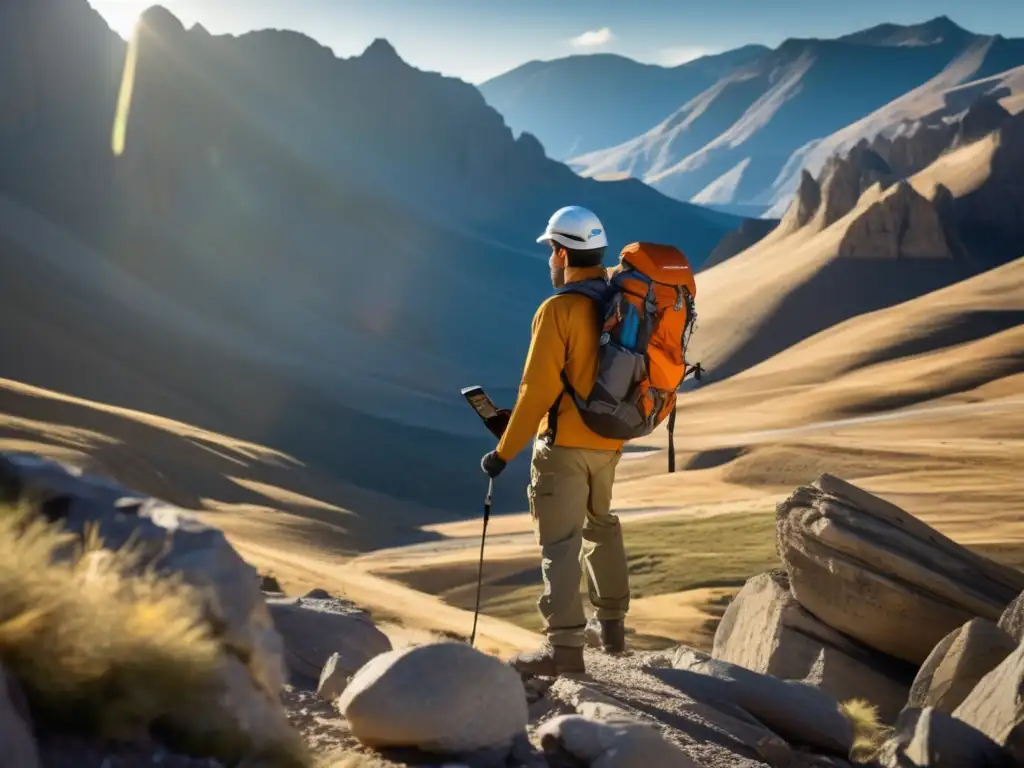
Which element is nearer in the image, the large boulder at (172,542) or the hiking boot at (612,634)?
the large boulder at (172,542)

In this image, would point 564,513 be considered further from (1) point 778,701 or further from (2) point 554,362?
(1) point 778,701

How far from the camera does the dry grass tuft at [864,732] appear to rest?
7.23 meters

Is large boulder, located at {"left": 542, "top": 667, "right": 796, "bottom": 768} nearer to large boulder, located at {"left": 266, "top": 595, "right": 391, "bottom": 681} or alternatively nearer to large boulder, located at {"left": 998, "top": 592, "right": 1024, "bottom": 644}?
large boulder, located at {"left": 266, "top": 595, "right": 391, "bottom": 681}

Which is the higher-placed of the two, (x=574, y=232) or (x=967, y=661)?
(x=574, y=232)

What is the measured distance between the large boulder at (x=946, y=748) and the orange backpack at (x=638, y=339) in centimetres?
239

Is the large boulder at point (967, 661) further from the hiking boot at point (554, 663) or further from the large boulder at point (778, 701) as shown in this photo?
the hiking boot at point (554, 663)

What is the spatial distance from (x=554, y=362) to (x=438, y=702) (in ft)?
7.24

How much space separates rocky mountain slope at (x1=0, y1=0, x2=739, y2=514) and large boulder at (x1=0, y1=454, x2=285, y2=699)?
2138 inches

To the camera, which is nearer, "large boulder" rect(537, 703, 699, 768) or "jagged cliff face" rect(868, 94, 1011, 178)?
"large boulder" rect(537, 703, 699, 768)

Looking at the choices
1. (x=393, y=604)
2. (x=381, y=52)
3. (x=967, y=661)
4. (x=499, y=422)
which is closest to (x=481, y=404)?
(x=499, y=422)

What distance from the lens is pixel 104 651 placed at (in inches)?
129

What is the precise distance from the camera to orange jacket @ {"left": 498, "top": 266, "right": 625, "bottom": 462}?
5973 mm

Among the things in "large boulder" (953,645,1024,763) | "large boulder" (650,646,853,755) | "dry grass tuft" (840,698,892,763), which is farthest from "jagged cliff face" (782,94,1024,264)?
"large boulder" (650,646,853,755)

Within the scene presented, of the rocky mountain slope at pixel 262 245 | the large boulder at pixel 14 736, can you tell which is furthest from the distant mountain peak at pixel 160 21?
the large boulder at pixel 14 736
